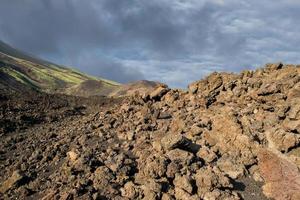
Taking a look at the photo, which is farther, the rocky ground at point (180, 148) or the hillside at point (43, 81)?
the hillside at point (43, 81)

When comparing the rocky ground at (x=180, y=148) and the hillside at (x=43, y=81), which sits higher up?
the rocky ground at (x=180, y=148)

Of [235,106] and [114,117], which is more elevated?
[235,106]

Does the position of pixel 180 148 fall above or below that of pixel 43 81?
above

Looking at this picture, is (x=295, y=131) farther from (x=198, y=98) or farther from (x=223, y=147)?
(x=198, y=98)

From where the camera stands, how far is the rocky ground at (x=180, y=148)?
64.8ft

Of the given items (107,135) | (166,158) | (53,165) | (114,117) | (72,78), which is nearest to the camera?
(166,158)

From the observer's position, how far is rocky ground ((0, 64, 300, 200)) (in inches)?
778

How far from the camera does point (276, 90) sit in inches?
1046

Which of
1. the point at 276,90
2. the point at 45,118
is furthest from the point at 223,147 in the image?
the point at 45,118

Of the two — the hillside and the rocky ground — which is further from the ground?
the rocky ground

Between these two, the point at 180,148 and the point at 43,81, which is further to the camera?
the point at 43,81

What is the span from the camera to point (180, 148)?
2247cm

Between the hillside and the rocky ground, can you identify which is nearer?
the rocky ground

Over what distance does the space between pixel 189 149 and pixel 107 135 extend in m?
7.13
